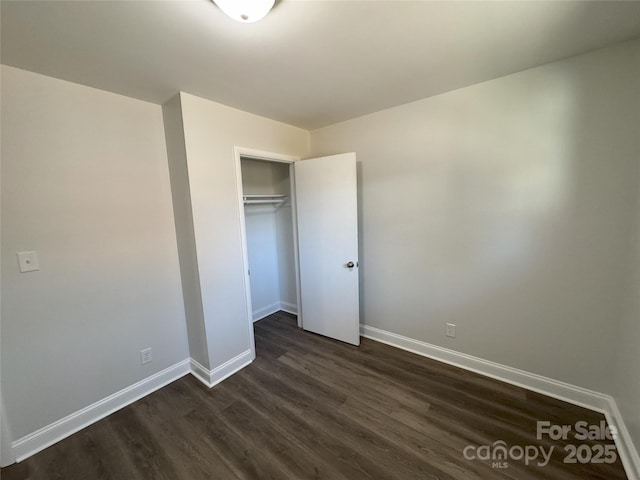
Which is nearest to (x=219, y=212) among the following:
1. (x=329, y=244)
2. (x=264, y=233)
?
(x=329, y=244)

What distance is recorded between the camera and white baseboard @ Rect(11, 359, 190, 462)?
157 cm

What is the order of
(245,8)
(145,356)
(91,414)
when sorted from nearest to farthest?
(245,8), (91,414), (145,356)

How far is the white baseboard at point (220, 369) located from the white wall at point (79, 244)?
0.97ft

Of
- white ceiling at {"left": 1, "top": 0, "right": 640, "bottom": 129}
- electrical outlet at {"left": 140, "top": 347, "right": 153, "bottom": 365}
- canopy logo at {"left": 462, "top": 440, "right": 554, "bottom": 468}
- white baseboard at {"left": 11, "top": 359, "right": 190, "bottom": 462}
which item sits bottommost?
canopy logo at {"left": 462, "top": 440, "right": 554, "bottom": 468}

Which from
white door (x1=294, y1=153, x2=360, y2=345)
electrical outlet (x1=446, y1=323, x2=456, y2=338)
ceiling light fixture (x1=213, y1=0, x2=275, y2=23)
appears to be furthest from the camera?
white door (x1=294, y1=153, x2=360, y2=345)

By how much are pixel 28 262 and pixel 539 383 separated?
3.68 meters

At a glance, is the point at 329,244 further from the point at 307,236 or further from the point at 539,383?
the point at 539,383

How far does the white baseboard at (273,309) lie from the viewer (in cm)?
338

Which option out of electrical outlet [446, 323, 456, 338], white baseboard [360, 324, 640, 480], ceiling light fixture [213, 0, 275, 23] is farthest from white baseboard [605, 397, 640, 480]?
ceiling light fixture [213, 0, 275, 23]

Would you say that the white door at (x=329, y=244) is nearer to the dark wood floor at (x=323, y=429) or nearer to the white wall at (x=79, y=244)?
the dark wood floor at (x=323, y=429)

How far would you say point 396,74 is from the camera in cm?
176

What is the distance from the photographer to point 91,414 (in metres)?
1.81

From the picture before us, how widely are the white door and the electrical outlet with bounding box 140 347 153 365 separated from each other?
1.58 m

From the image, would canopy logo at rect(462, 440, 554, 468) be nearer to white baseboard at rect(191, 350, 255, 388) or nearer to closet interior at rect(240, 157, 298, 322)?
white baseboard at rect(191, 350, 255, 388)
